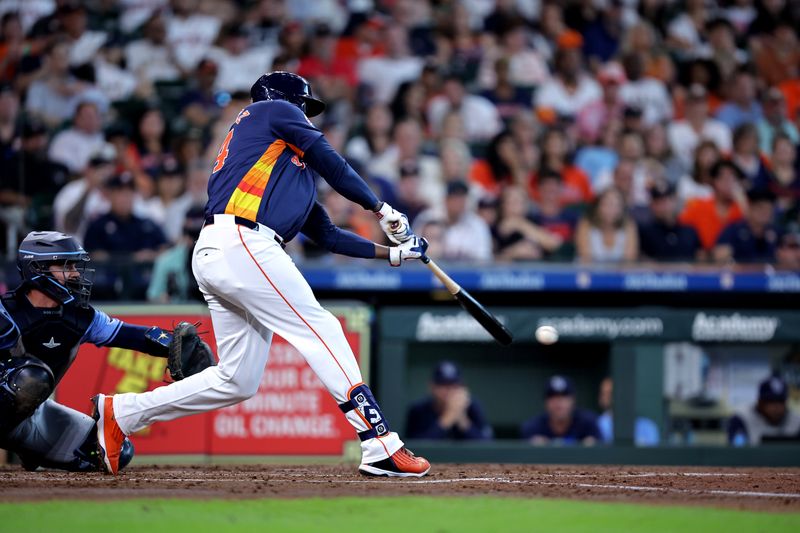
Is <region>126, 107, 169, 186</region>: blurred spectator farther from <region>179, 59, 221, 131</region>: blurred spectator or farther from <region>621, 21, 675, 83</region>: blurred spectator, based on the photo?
<region>621, 21, 675, 83</region>: blurred spectator

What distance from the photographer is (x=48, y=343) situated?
590 centimetres

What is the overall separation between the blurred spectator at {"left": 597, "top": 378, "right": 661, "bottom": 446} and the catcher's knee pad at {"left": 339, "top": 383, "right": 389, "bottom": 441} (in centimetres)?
361

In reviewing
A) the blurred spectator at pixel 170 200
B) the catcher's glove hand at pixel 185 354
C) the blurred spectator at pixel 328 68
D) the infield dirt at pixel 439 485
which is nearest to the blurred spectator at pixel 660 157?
the blurred spectator at pixel 328 68

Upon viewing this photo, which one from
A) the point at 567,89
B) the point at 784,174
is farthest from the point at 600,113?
the point at 784,174

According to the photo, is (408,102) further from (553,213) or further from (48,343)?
(48,343)

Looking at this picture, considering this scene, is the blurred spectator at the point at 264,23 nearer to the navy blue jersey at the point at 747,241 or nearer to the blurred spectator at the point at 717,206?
the blurred spectator at the point at 717,206

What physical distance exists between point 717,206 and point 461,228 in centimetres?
275

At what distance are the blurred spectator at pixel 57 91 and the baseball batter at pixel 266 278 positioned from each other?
5.41 m

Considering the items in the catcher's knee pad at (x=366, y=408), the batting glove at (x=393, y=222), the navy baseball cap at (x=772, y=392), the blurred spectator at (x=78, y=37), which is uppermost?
the blurred spectator at (x=78, y=37)

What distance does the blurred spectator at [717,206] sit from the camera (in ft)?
37.3

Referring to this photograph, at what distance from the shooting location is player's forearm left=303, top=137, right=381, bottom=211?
219 inches

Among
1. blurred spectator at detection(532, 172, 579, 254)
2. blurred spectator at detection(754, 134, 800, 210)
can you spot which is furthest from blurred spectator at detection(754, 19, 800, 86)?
blurred spectator at detection(532, 172, 579, 254)

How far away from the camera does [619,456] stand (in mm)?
8641

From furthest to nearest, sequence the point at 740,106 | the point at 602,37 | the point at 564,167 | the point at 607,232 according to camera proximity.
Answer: the point at 602,37 < the point at 740,106 < the point at 564,167 < the point at 607,232
